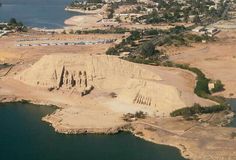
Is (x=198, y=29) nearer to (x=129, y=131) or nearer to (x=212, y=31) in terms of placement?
(x=212, y=31)

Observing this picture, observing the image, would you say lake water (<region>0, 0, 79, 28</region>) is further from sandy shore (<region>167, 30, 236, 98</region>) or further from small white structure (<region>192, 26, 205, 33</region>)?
sandy shore (<region>167, 30, 236, 98</region>)

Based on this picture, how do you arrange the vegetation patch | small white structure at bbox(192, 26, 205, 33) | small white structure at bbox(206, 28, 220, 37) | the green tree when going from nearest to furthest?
the vegetation patch, the green tree, small white structure at bbox(206, 28, 220, 37), small white structure at bbox(192, 26, 205, 33)

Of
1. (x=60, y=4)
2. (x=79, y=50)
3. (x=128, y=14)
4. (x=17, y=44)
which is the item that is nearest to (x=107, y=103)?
(x=79, y=50)

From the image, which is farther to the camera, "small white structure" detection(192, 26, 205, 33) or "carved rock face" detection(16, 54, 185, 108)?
"small white structure" detection(192, 26, 205, 33)

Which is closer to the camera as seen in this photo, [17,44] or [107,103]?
[107,103]

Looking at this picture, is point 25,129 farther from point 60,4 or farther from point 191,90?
point 60,4

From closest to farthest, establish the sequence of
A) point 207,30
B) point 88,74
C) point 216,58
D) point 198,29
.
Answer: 1. point 88,74
2. point 216,58
3. point 207,30
4. point 198,29

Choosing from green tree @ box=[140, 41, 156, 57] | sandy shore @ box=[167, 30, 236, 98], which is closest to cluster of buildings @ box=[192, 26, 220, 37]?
sandy shore @ box=[167, 30, 236, 98]

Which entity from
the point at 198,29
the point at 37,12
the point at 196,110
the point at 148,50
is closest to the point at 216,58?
the point at 148,50

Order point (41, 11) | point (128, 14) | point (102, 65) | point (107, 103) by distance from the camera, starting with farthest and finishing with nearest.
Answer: point (41, 11) < point (128, 14) < point (102, 65) < point (107, 103)
